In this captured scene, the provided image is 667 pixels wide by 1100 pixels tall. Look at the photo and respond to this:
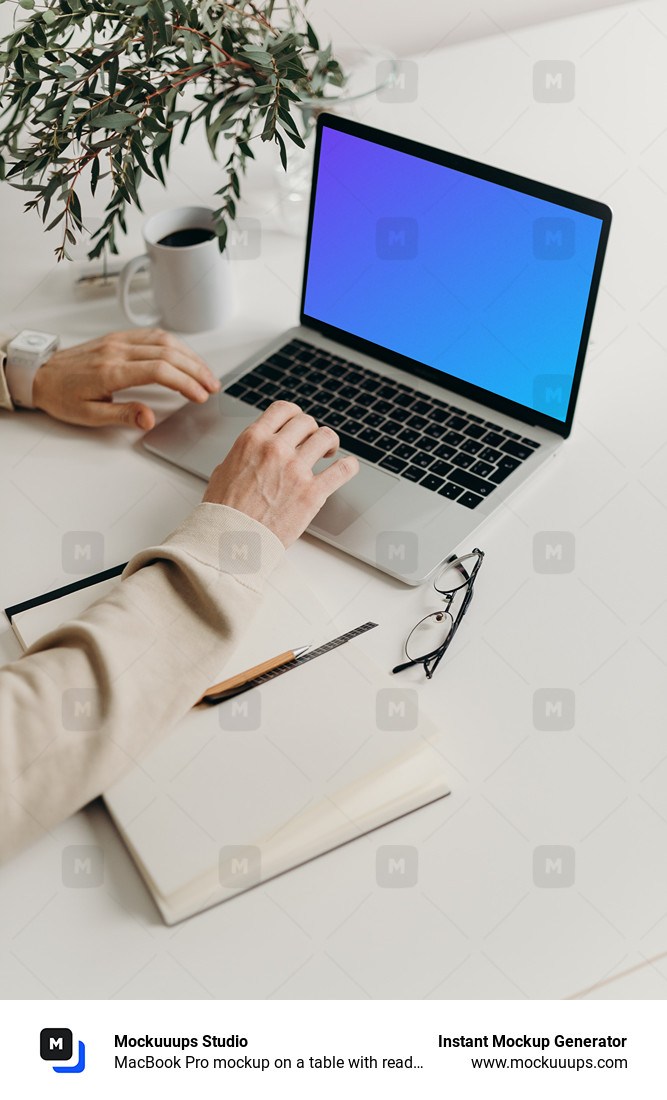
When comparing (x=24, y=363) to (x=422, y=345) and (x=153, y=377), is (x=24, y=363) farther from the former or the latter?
(x=422, y=345)

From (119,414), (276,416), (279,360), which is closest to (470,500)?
(276,416)

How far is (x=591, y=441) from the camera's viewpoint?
1118 millimetres

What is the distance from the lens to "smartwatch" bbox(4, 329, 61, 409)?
1193 millimetres

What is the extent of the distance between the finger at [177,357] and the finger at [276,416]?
0.42ft

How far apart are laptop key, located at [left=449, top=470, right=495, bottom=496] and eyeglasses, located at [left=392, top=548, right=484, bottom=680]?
2.9 inches

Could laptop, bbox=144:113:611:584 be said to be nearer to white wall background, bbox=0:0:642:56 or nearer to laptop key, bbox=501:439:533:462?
laptop key, bbox=501:439:533:462

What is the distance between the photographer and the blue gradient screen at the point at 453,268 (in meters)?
1.00

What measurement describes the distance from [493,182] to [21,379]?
0.62 m

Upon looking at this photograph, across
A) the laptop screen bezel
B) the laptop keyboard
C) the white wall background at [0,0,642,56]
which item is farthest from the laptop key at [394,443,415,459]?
the white wall background at [0,0,642,56]

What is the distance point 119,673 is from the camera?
829 mm
